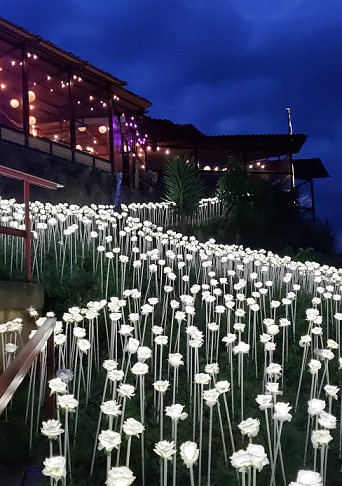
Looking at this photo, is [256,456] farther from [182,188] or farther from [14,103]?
[14,103]

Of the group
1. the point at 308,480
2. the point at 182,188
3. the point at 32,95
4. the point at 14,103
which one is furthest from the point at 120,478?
the point at 32,95

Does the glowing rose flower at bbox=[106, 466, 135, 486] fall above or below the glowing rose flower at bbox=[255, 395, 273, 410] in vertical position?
below

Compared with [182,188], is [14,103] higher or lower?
higher

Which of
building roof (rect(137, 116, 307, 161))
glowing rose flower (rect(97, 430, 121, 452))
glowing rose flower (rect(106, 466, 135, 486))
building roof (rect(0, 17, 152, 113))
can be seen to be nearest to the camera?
glowing rose flower (rect(106, 466, 135, 486))

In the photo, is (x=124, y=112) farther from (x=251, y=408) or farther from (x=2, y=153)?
(x=251, y=408)

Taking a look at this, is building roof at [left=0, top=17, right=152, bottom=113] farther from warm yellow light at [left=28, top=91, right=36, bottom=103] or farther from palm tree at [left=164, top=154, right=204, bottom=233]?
palm tree at [left=164, top=154, right=204, bottom=233]

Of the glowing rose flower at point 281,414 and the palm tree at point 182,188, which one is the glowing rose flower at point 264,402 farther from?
the palm tree at point 182,188

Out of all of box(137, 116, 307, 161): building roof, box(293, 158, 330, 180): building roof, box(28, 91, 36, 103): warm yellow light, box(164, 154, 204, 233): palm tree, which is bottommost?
box(164, 154, 204, 233): palm tree

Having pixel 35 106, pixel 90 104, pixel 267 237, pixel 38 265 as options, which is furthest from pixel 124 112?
pixel 38 265

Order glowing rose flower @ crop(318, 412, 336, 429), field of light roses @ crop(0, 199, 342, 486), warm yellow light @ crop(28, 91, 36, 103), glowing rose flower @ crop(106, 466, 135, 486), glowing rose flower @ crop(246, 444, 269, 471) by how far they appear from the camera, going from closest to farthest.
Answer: glowing rose flower @ crop(106, 466, 135, 486)
glowing rose flower @ crop(246, 444, 269, 471)
glowing rose flower @ crop(318, 412, 336, 429)
field of light roses @ crop(0, 199, 342, 486)
warm yellow light @ crop(28, 91, 36, 103)

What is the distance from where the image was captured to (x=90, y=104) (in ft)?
64.7

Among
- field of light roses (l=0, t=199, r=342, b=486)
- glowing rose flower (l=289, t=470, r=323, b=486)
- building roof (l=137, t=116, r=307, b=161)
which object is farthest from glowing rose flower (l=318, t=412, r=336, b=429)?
building roof (l=137, t=116, r=307, b=161)

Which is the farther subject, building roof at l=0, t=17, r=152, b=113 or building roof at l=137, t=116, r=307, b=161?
building roof at l=137, t=116, r=307, b=161

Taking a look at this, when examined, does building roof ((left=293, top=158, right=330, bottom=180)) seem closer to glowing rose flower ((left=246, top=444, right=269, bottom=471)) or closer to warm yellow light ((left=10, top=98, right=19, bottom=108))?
warm yellow light ((left=10, top=98, right=19, bottom=108))
